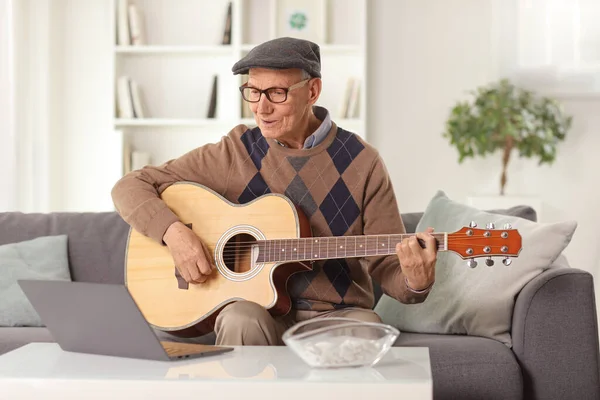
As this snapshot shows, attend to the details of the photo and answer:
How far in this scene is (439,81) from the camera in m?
5.04

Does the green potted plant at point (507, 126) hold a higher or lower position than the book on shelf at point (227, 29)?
lower

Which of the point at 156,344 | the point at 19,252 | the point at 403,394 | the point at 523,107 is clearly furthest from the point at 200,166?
the point at 523,107

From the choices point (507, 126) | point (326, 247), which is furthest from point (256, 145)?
point (507, 126)

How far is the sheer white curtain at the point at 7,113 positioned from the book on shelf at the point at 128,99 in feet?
1.86

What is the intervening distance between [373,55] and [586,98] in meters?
1.17

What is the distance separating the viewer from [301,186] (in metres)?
2.41

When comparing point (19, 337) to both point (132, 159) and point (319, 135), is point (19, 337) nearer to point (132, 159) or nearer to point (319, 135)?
point (319, 135)

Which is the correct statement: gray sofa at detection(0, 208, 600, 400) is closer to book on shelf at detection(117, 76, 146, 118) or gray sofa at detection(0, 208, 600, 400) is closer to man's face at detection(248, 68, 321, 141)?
man's face at detection(248, 68, 321, 141)

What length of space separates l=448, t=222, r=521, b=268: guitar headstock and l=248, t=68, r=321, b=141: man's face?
65 cm

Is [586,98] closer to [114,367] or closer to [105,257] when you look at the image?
[105,257]

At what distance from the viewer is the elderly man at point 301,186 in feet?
7.61

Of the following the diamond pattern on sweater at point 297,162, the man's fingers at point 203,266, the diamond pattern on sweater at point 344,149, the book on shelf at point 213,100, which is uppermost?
the book on shelf at point 213,100

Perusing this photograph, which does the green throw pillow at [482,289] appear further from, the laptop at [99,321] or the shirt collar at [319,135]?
the laptop at [99,321]

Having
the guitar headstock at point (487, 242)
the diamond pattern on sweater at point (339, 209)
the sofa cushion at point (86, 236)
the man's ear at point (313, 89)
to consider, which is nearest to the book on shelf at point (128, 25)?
the sofa cushion at point (86, 236)
